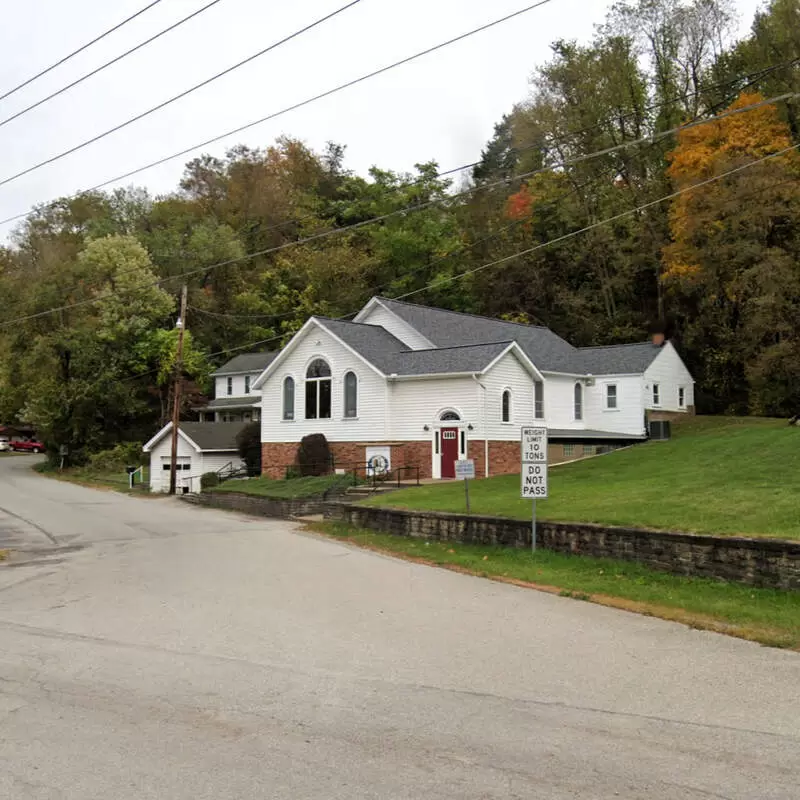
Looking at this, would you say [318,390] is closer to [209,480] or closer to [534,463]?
[209,480]

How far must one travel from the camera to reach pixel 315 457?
35844mm

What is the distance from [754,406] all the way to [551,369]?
1359cm

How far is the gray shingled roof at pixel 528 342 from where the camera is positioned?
40094 millimetres

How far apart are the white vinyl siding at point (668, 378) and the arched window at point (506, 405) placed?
406 inches

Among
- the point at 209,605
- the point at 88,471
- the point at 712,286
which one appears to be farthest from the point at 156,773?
the point at 88,471

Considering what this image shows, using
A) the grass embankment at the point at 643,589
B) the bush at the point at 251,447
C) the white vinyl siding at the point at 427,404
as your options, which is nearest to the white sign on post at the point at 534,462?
the grass embankment at the point at 643,589

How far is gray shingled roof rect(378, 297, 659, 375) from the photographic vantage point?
40.1 meters

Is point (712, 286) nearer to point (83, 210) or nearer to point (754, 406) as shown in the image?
point (754, 406)

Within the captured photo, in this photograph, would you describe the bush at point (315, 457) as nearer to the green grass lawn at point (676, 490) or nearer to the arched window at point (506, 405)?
the green grass lawn at point (676, 490)

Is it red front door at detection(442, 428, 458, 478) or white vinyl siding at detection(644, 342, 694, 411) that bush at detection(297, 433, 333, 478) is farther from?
white vinyl siding at detection(644, 342, 694, 411)

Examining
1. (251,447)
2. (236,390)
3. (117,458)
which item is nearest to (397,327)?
(251,447)

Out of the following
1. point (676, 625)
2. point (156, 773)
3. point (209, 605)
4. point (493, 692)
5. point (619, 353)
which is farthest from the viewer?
point (619, 353)

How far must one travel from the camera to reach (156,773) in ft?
Result: 17.7

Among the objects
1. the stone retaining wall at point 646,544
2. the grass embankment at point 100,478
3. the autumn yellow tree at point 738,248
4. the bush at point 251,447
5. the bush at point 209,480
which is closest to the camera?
the stone retaining wall at point 646,544
